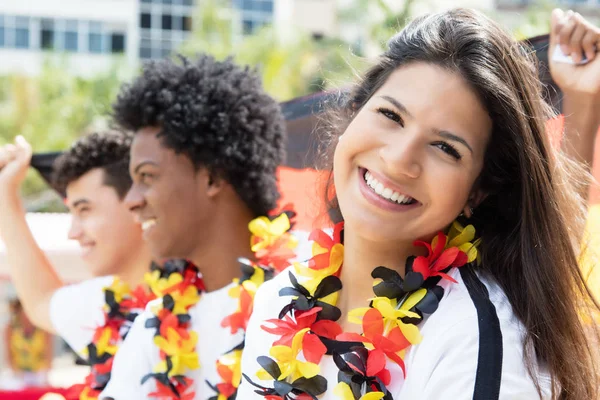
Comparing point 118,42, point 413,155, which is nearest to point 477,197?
point 413,155

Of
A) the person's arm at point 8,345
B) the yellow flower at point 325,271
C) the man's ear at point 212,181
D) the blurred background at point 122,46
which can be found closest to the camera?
the yellow flower at point 325,271

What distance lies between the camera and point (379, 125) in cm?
177

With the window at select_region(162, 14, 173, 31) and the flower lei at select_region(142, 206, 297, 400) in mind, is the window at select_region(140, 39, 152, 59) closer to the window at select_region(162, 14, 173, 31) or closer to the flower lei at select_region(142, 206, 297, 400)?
the window at select_region(162, 14, 173, 31)

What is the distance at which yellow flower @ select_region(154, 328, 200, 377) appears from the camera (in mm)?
2525

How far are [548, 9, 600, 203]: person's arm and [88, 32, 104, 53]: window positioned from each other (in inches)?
1227

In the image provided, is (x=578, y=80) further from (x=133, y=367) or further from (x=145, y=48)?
(x=145, y=48)

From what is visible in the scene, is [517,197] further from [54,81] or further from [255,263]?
[54,81]

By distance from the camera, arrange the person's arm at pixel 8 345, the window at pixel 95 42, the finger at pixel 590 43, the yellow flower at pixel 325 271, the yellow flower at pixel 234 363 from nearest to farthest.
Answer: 1. the yellow flower at pixel 325 271
2. the finger at pixel 590 43
3. the yellow flower at pixel 234 363
4. the person's arm at pixel 8 345
5. the window at pixel 95 42

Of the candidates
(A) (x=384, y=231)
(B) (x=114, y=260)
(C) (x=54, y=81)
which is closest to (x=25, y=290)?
(B) (x=114, y=260)

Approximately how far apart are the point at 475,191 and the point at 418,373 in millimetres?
428

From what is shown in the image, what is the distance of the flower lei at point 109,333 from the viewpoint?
293cm

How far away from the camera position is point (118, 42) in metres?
32.8

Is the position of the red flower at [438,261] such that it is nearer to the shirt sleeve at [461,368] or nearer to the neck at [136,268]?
the shirt sleeve at [461,368]

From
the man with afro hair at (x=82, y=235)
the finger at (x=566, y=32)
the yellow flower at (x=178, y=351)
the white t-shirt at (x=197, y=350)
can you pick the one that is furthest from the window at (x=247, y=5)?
the finger at (x=566, y=32)
